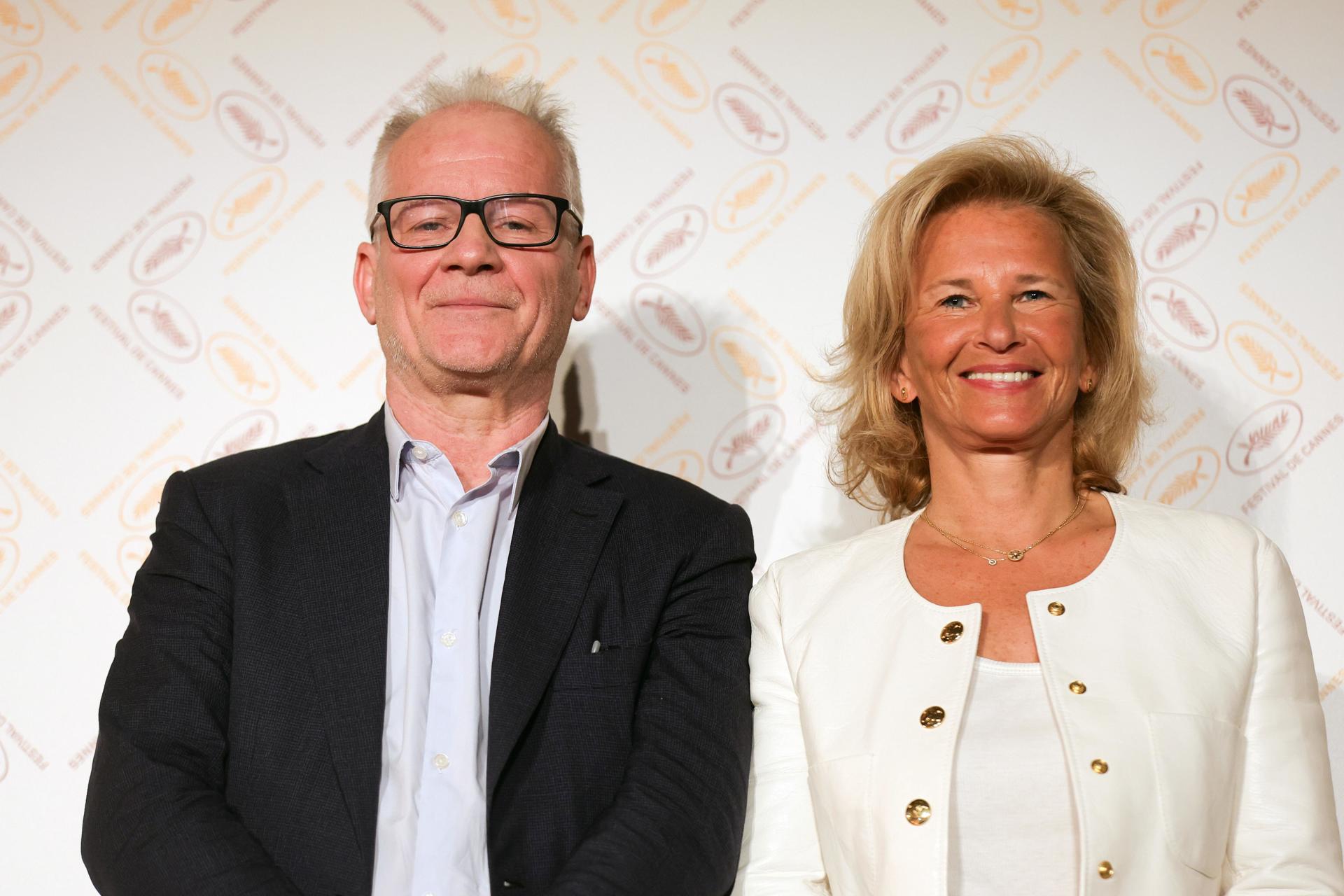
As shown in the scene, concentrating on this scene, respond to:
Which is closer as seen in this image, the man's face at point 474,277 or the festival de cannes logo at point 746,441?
the man's face at point 474,277

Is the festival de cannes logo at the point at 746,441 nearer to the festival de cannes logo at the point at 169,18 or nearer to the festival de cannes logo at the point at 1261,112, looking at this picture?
the festival de cannes logo at the point at 1261,112

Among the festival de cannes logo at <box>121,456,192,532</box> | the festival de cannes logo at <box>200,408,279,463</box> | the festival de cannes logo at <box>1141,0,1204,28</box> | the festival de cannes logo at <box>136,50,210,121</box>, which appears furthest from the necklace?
the festival de cannes logo at <box>136,50,210,121</box>

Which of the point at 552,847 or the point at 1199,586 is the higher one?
the point at 1199,586

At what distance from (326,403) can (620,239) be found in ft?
2.41

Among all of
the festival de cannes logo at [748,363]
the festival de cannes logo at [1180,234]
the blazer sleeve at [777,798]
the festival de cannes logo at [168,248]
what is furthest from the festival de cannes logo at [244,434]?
the festival de cannes logo at [1180,234]

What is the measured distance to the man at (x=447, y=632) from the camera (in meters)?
1.93

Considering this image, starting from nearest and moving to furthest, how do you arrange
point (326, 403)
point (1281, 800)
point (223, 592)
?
point (1281, 800) → point (223, 592) → point (326, 403)

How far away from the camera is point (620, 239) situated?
2.93m

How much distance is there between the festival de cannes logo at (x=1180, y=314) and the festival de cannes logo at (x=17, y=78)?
2.49 metres

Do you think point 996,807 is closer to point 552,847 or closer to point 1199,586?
point 1199,586

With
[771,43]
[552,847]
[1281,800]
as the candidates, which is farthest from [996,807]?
[771,43]

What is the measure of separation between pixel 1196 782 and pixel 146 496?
2.12m

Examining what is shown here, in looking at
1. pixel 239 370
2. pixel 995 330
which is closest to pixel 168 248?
pixel 239 370

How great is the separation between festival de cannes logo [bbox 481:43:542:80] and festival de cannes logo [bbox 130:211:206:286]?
2.38 ft
